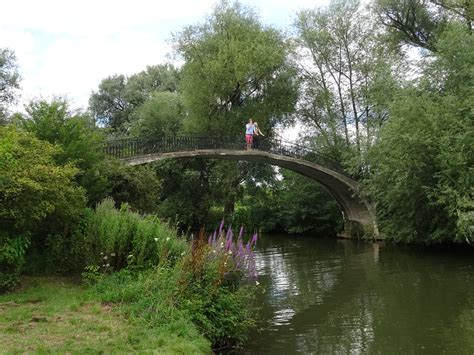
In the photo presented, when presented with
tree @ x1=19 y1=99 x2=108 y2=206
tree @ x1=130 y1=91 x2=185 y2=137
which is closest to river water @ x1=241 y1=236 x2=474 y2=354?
tree @ x1=19 y1=99 x2=108 y2=206

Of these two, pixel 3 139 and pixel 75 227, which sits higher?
pixel 3 139

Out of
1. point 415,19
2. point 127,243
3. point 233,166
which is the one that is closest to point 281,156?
point 233,166

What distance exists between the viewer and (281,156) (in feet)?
84.2

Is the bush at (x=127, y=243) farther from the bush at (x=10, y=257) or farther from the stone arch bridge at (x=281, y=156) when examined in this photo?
the stone arch bridge at (x=281, y=156)

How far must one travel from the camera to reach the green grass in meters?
5.66

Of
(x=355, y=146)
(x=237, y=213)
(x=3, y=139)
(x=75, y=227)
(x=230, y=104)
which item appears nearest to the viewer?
(x=3, y=139)

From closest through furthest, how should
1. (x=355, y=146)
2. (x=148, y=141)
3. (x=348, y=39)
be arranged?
(x=148, y=141), (x=355, y=146), (x=348, y=39)

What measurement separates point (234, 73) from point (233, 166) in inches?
279

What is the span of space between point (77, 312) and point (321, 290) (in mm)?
7495

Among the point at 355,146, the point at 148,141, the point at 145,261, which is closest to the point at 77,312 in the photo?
the point at 145,261

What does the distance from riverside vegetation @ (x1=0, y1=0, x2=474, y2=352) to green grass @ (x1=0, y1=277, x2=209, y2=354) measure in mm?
64

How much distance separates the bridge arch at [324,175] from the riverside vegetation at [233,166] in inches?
47.7

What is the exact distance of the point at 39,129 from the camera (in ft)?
36.3

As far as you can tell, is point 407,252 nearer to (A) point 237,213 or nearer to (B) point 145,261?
(B) point 145,261
